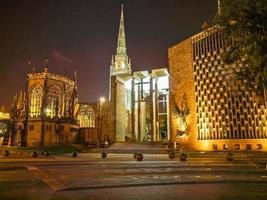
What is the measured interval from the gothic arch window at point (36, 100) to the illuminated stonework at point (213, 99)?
2742 cm

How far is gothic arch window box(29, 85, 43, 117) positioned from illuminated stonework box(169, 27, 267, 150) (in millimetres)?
27418

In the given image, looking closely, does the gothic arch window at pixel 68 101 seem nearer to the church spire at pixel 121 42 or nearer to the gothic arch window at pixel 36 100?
the gothic arch window at pixel 36 100

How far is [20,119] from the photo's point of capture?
51.2 m

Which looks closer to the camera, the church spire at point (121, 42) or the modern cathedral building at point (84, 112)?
the modern cathedral building at point (84, 112)

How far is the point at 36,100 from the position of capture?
51.9 m

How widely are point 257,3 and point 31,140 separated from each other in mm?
47140

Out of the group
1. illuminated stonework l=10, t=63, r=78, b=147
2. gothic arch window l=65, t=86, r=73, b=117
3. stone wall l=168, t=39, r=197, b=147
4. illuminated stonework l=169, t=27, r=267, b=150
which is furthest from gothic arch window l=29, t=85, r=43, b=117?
illuminated stonework l=169, t=27, r=267, b=150

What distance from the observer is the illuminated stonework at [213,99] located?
117 feet

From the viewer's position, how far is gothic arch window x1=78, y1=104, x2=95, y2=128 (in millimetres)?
61219

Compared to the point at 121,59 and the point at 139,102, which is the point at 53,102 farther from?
the point at 121,59

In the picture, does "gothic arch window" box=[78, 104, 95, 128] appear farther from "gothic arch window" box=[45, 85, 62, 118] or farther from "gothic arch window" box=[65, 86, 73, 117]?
"gothic arch window" box=[45, 85, 62, 118]

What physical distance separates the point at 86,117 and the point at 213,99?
110 ft

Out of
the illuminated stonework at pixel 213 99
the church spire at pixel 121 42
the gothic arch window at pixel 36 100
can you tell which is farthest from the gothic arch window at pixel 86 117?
the church spire at pixel 121 42

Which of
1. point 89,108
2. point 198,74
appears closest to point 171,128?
point 198,74
